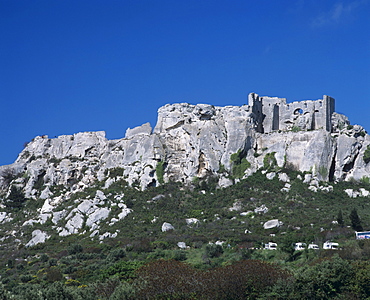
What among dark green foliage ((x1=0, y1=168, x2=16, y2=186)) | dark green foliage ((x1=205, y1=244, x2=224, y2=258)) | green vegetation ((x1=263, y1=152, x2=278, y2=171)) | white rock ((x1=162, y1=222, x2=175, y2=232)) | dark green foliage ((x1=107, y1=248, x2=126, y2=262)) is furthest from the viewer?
dark green foliage ((x1=0, y1=168, x2=16, y2=186))

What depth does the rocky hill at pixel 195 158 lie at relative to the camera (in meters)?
73.8

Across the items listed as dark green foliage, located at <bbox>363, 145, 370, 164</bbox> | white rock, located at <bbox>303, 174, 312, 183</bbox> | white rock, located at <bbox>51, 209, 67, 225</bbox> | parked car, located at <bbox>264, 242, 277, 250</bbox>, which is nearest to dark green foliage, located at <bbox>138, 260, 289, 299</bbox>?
parked car, located at <bbox>264, 242, 277, 250</bbox>

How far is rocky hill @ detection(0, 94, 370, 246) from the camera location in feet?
242

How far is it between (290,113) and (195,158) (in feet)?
43.8

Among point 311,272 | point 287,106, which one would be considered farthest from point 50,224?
→ point 311,272

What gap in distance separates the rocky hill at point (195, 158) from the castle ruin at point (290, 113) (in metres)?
0.12

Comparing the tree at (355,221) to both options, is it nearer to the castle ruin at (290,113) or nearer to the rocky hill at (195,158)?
the rocky hill at (195,158)

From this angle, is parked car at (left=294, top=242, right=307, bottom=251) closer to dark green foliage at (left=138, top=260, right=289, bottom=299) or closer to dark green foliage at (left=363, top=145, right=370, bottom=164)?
dark green foliage at (left=138, top=260, right=289, bottom=299)

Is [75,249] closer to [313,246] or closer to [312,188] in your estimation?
[313,246]


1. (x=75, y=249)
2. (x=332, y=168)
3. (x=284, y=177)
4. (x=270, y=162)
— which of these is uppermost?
(x=270, y=162)

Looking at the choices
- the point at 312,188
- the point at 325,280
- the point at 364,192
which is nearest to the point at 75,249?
the point at 312,188

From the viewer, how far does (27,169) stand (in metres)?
89.7

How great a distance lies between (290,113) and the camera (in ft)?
267

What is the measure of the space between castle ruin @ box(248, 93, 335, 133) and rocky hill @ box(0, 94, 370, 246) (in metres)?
0.12
